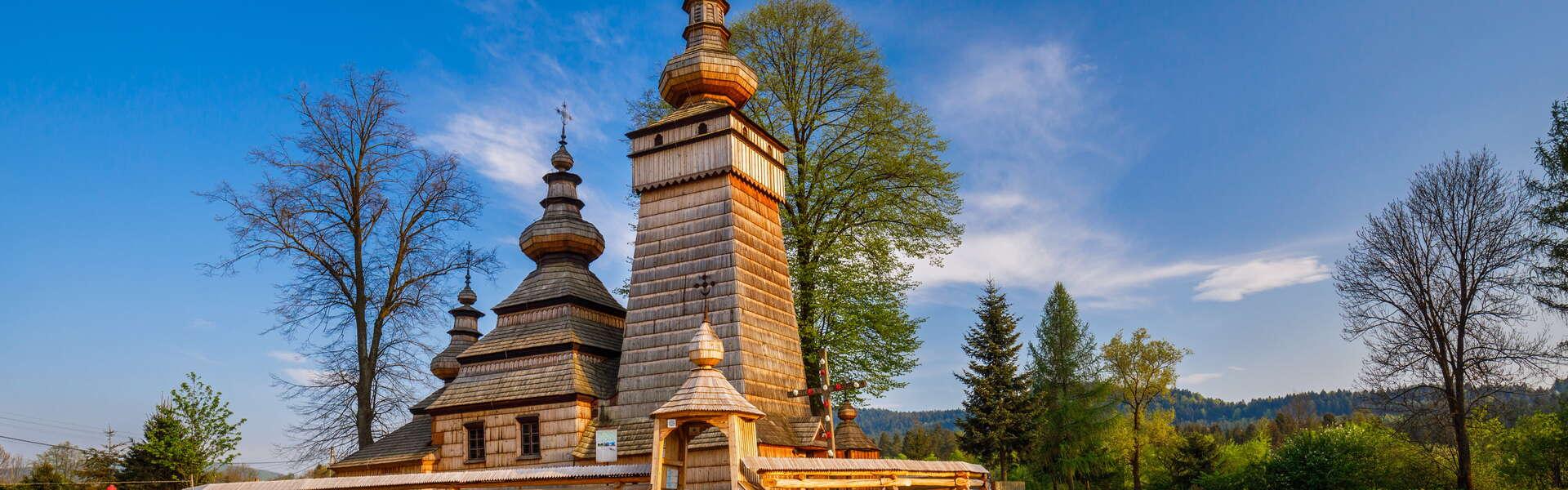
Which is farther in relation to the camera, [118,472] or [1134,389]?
[1134,389]

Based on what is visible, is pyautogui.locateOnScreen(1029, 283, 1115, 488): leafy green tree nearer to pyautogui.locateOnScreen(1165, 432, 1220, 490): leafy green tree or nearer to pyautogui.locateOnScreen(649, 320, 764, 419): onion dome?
pyautogui.locateOnScreen(1165, 432, 1220, 490): leafy green tree

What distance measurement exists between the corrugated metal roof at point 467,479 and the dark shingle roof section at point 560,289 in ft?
22.4

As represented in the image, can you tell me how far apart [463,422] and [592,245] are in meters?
5.68

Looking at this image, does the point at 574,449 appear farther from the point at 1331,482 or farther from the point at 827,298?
the point at 1331,482

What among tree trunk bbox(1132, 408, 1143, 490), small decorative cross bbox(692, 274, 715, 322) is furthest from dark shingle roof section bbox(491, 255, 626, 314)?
tree trunk bbox(1132, 408, 1143, 490)

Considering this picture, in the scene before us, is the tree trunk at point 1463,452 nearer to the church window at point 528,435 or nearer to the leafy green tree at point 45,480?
the church window at point 528,435

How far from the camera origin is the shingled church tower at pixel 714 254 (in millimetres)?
17719

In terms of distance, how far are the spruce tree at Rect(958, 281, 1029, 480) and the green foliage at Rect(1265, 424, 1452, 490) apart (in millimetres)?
7868

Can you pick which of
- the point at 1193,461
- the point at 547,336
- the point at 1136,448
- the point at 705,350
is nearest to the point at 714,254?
the point at 547,336

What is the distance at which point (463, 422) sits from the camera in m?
19.5

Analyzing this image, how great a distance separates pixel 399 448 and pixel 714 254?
9.14 metres

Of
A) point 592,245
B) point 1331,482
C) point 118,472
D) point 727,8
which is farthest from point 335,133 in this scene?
point 1331,482

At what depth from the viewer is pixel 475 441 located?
19469 millimetres

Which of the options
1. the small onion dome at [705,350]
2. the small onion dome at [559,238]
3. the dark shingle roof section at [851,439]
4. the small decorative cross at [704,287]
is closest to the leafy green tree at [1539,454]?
the dark shingle roof section at [851,439]
